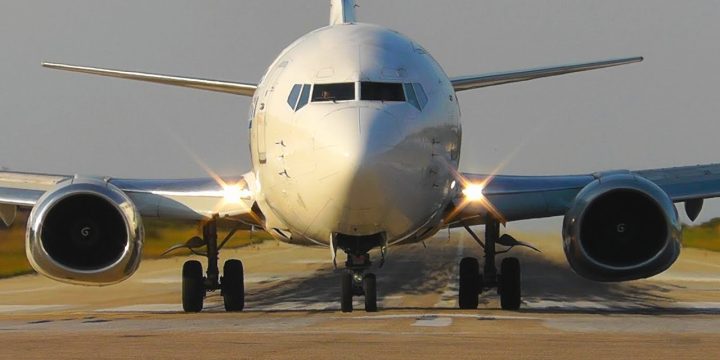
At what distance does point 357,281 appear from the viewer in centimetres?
1806

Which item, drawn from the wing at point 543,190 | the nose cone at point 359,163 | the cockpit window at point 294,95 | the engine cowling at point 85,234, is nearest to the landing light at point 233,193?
the engine cowling at point 85,234

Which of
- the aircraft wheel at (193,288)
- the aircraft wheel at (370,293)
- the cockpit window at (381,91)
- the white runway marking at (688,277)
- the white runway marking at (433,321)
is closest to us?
the white runway marking at (433,321)

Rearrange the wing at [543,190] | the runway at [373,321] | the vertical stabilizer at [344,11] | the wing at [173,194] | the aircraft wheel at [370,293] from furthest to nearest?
the vertical stabilizer at [344,11]
the wing at [173,194]
the wing at [543,190]
the aircraft wheel at [370,293]
the runway at [373,321]

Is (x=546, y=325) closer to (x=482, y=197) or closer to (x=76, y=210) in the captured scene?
(x=482, y=197)

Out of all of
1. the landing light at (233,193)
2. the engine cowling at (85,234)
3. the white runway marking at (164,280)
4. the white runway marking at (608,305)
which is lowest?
the white runway marking at (608,305)

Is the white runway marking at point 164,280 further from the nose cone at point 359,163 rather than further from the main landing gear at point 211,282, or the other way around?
the nose cone at point 359,163

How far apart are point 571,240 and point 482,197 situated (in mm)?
1909

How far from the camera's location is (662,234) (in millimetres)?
18469

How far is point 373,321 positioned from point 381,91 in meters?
3.22

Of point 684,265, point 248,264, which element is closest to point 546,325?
point 684,265

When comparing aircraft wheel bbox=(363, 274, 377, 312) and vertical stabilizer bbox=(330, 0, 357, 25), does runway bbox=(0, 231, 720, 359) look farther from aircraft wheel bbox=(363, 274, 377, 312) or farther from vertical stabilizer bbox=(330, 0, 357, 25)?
vertical stabilizer bbox=(330, 0, 357, 25)

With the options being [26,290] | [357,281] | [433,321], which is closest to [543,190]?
[357,281]

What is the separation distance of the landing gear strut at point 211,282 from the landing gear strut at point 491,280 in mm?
3378

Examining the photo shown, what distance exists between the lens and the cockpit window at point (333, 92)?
16.7 meters
